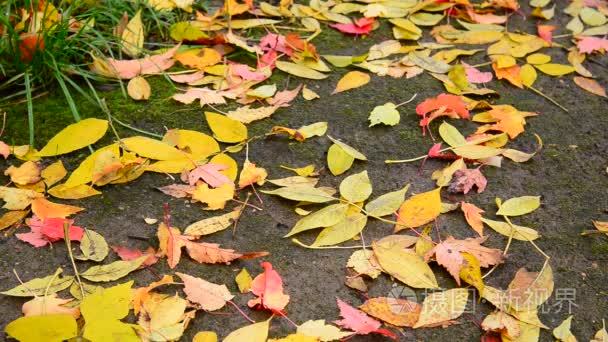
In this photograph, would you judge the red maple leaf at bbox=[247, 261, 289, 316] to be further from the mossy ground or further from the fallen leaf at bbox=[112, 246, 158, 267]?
the fallen leaf at bbox=[112, 246, 158, 267]

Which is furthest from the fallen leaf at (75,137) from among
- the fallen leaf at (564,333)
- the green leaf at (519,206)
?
the fallen leaf at (564,333)

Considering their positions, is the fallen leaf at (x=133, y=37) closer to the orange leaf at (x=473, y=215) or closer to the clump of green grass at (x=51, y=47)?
the clump of green grass at (x=51, y=47)

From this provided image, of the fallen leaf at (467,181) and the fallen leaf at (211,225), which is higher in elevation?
the fallen leaf at (211,225)

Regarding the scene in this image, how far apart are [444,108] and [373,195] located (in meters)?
0.44

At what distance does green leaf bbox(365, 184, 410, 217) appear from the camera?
5.96 feet

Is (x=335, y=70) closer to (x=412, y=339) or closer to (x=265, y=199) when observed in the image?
(x=265, y=199)

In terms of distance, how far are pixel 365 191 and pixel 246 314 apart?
0.49 metres

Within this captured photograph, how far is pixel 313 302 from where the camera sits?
1.59 metres

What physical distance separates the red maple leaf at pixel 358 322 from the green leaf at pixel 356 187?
350 mm

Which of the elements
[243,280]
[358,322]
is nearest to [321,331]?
[358,322]

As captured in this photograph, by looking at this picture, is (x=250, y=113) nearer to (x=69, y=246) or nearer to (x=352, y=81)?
(x=352, y=81)

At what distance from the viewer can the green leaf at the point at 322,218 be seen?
1760mm

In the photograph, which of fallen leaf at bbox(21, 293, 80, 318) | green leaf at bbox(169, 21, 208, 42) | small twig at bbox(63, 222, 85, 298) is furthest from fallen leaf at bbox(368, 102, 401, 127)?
fallen leaf at bbox(21, 293, 80, 318)

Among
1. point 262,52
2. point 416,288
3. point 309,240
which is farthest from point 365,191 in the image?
point 262,52
